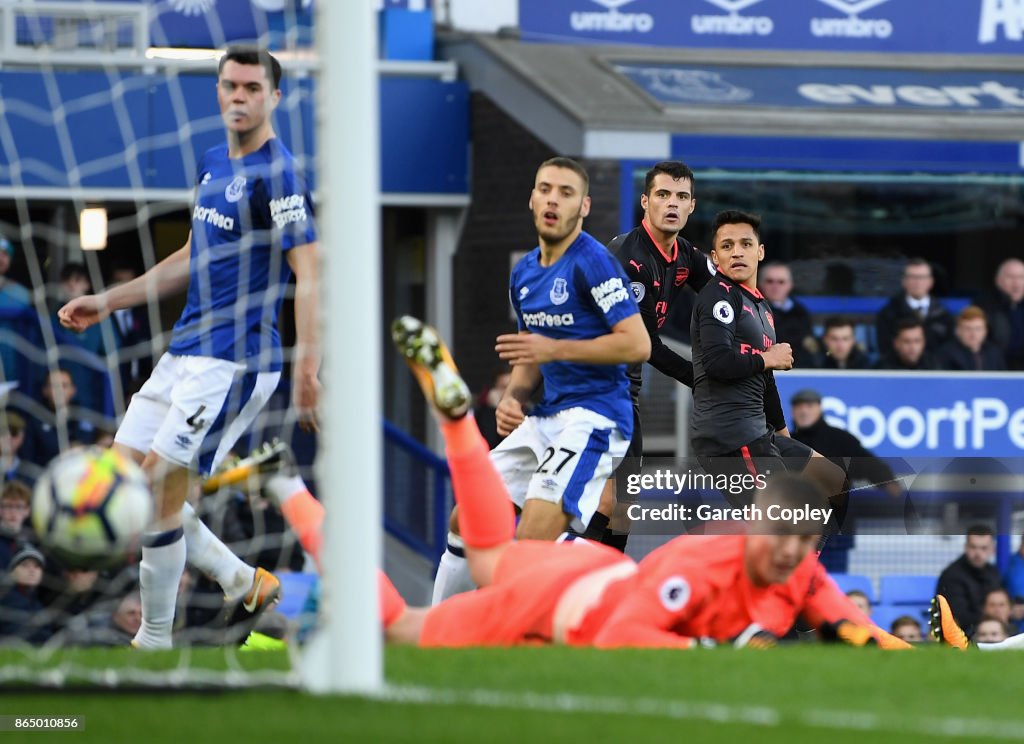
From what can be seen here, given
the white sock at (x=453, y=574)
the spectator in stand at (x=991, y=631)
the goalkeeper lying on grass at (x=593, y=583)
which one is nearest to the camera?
the goalkeeper lying on grass at (x=593, y=583)

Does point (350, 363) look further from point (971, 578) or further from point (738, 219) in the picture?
point (971, 578)

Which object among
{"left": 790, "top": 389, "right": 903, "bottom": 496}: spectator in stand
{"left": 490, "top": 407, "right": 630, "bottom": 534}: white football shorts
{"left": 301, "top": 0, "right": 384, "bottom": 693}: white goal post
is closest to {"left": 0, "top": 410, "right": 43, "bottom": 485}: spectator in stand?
{"left": 490, "top": 407, "right": 630, "bottom": 534}: white football shorts

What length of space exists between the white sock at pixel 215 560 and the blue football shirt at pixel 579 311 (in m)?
1.38

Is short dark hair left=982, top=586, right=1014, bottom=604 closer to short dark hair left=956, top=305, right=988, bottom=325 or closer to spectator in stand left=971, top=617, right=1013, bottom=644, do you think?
spectator in stand left=971, top=617, right=1013, bottom=644

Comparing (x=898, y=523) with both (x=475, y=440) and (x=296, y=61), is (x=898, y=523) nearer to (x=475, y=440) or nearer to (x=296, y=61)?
(x=296, y=61)

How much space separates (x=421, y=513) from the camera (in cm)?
1230

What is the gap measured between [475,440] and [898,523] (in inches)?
203

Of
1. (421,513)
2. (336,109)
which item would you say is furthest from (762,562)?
(421,513)

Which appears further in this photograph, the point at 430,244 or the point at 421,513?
the point at 430,244

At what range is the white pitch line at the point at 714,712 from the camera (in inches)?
183

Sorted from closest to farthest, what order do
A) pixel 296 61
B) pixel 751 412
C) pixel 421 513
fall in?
pixel 751 412, pixel 296 61, pixel 421 513

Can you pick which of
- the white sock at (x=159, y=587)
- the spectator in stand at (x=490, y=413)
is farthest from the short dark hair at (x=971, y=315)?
the white sock at (x=159, y=587)

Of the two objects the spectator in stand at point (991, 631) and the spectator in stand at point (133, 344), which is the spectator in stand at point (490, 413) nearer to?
the spectator in stand at point (133, 344)

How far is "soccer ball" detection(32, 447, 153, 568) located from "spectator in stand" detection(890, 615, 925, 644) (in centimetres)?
594
